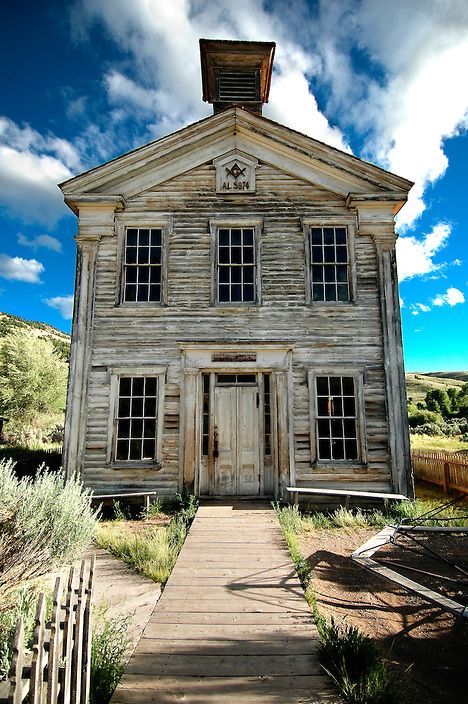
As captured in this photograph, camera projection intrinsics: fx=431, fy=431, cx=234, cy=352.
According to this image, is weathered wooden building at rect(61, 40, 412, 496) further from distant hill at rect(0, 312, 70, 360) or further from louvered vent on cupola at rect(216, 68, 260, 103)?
distant hill at rect(0, 312, 70, 360)

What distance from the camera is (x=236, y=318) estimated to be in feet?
33.5

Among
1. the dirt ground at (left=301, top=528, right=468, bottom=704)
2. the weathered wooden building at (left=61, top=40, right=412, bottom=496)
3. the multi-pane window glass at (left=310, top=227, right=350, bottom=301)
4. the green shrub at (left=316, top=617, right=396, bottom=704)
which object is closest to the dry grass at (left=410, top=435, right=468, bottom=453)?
the weathered wooden building at (left=61, top=40, right=412, bottom=496)

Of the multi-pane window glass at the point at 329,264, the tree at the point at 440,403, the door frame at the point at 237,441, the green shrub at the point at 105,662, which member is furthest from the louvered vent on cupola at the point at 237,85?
the tree at the point at 440,403

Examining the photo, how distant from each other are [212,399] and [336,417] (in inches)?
113

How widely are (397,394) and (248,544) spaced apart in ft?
17.4

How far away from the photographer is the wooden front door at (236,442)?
9641mm

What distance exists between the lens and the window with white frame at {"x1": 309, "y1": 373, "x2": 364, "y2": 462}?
983 cm

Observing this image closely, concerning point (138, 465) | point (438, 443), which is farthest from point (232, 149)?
point (438, 443)

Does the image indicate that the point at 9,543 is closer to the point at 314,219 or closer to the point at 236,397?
the point at 236,397

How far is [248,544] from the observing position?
21.0 ft

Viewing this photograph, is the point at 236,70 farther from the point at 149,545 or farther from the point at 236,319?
the point at 149,545

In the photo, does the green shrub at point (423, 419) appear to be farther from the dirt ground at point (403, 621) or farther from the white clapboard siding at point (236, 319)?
the dirt ground at point (403, 621)

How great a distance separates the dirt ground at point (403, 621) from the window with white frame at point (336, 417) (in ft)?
9.27

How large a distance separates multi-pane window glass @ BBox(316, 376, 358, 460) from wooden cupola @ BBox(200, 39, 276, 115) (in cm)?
846
